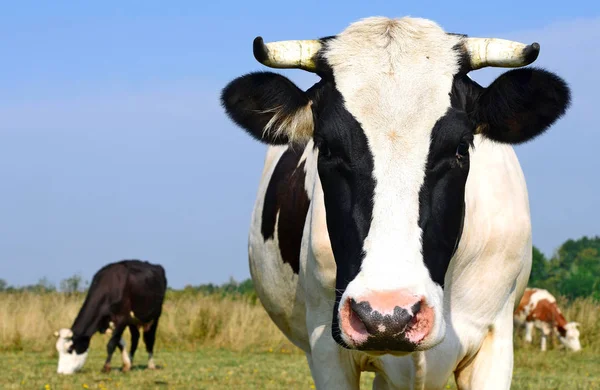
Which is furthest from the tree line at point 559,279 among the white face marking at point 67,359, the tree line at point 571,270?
the white face marking at point 67,359

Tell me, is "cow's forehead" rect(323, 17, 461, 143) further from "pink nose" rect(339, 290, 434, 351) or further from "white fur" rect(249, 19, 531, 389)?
"pink nose" rect(339, 290, 434, 351)

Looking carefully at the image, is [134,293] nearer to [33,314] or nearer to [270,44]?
[33,314]

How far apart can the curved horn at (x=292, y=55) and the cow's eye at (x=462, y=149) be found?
78cm

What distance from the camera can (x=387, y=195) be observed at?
346 centimetres

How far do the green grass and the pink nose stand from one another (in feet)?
28.1

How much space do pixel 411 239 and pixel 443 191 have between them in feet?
1.07

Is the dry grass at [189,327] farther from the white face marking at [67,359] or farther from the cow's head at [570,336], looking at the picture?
the cow's head at [570,336]

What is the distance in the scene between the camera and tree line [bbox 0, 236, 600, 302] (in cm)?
2928

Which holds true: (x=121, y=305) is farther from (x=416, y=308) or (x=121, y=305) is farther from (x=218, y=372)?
(x=416, y=308)

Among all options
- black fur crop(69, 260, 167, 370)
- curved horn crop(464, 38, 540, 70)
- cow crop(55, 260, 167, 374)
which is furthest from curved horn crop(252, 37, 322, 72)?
black fur crop(69, 260, 167, 370)

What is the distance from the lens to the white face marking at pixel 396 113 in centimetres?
332

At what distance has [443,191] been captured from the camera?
11.9 feet

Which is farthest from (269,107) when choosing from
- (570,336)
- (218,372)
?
(570,336)

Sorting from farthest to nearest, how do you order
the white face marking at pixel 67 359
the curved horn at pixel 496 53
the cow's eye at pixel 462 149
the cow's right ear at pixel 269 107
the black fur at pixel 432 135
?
the white face marking at pixel 67 359 < the cow's right ear at pixel 269 107 < the curved horn at pixel 496 53 < the cow's eye at pixel 462 149 < the black fur at pixel 432 135
